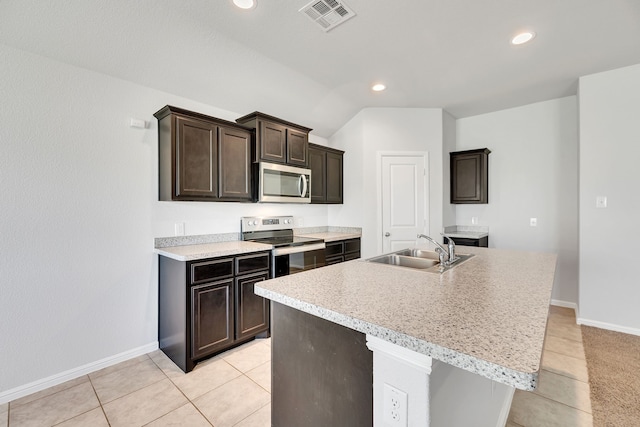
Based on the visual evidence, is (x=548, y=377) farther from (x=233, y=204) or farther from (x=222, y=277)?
(x=233, y=204)

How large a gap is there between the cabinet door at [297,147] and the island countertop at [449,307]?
1927mm

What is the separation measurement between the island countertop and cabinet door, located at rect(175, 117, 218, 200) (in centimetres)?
153

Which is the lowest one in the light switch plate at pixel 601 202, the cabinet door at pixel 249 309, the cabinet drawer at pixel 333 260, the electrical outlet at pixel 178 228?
the cabinet door at pixel 249 309

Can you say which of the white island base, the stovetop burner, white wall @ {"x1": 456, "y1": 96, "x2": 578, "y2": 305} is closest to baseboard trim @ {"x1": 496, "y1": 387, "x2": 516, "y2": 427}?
the white island base

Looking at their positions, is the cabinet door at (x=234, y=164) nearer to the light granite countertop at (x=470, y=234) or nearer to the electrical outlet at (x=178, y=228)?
the electrical outlet at (x=178, y=228)

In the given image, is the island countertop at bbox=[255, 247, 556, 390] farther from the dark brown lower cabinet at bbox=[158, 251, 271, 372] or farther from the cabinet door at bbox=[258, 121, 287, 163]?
the cabinet door at bbox=[258, 121, 287, 163]

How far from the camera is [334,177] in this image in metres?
4.11

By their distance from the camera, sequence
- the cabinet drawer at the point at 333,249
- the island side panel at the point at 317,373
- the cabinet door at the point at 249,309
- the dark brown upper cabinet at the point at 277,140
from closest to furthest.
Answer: the island side panel at the point at 317,373
the cabinet door at the point at 249,309
the dark brown upper cabinet at the point at 277,140
the cabinet drawer at the point at 333,249

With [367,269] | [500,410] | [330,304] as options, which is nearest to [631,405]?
[500,410]

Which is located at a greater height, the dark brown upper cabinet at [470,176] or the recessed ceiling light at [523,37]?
the recessed ceiling light at [523,37]

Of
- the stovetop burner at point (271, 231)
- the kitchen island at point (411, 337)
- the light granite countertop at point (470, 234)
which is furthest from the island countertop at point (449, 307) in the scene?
the light granite countertop at point (470, 234)

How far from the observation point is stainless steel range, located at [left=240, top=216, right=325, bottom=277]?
285 cm

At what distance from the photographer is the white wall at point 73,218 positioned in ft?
6.35

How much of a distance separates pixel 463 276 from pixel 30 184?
2.93 meters
